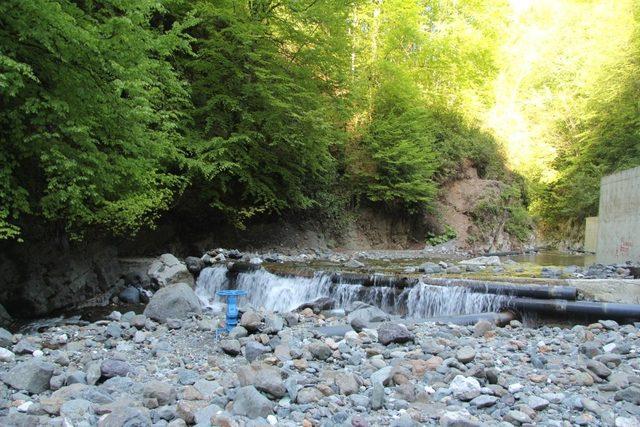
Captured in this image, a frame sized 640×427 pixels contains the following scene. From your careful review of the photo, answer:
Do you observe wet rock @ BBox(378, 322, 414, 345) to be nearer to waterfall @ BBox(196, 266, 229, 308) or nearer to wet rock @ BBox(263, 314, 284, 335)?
wet rock @ BBox(263, 314, 284, 335)

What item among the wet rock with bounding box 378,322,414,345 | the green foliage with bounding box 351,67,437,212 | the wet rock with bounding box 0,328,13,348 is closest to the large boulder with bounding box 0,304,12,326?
Result: the wet rock with bounding box 0,328,13,348

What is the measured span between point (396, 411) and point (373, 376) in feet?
1.91

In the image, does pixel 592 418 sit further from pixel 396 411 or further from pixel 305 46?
pixel 305 46

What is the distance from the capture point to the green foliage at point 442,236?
18047mm

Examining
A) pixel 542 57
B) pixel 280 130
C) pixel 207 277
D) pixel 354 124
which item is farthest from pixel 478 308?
pixel 542 57

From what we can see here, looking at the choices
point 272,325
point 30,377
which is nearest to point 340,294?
point 272,325

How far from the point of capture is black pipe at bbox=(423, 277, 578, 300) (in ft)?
23.0

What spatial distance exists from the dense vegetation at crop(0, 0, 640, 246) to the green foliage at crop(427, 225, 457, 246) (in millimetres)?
1450

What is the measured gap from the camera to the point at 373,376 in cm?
396

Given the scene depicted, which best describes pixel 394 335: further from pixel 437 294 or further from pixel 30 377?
pixel 30 377

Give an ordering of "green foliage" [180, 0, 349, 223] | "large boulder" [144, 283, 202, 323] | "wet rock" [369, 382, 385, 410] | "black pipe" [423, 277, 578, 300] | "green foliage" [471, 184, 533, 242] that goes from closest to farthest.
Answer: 1. "wet rock" [369, 382, 385, 410]
2. "large boulder" [144, 283, 202, 323]
3. "black pipe" [423, 277, 578, 300]
4. "green foliage" [180, 0, 349, 223]
5. "green foliage" [471, 184, 533, 242]

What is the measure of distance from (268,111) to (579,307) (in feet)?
29.0

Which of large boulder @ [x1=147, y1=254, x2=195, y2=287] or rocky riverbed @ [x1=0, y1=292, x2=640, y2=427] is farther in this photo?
large boulder @ [x1=147, y1=254, x2=195, y2=287]

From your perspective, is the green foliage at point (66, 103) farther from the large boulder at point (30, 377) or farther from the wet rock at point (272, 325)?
the wet rock at point (272, 325)
